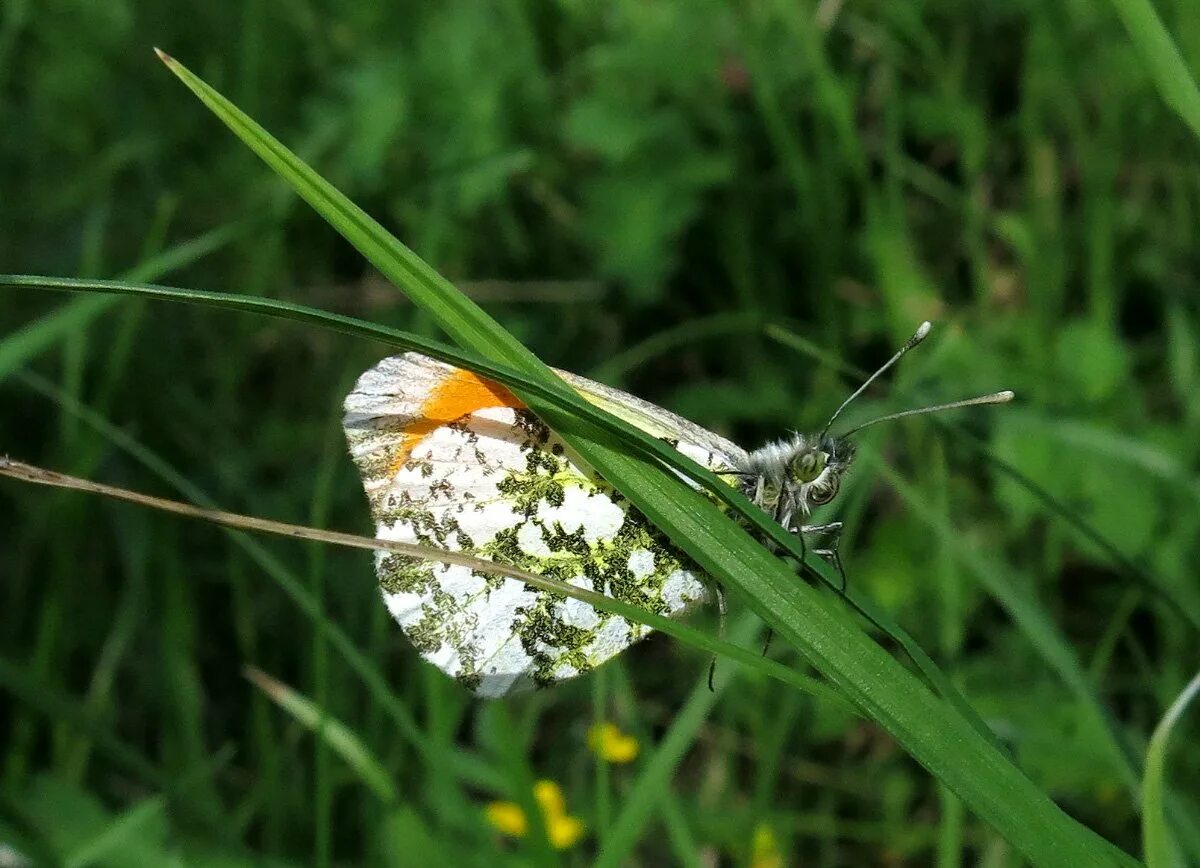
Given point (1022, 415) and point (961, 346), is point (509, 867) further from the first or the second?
point (961, 346)

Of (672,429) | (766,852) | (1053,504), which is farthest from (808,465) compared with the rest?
(766,852)

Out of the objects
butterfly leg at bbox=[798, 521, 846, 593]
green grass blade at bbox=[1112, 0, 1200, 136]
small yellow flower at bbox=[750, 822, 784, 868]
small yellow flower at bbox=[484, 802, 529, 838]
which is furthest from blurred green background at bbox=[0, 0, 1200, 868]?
green grass blade at bbox=[1112, 0, 1200, 136]

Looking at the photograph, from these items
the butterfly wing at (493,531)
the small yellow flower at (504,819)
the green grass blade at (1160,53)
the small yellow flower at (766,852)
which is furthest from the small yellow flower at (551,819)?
the green grass blade at (1160,53)

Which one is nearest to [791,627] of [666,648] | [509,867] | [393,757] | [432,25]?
[509,867]

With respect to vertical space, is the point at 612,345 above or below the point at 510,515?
above

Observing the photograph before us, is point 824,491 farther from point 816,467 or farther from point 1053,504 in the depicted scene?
point 1053,504
